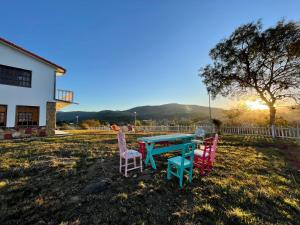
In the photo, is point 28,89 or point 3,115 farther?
point 28,89

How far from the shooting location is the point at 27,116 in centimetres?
1065

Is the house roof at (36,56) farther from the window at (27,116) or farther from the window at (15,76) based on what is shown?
the window at (27,116)

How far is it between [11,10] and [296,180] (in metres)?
14.4

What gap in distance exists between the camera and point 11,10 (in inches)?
316

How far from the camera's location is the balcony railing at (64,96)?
12.3m

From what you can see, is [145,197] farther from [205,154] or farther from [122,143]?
[205,154]

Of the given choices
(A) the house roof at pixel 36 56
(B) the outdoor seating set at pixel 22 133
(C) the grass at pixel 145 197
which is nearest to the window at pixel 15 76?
(A) the house roof at pixel 36 56

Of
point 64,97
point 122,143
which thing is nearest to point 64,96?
point 64,97

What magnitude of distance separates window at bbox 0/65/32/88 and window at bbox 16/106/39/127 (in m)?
1.69

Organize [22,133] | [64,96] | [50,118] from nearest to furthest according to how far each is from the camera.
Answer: [22,133] → [50,118] → [64,96]

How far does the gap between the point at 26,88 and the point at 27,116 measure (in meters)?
2.05

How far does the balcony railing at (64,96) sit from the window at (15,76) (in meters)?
2.09

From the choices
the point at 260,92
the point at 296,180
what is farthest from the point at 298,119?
the point at 296,180

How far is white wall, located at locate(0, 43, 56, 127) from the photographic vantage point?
9.69 meters
